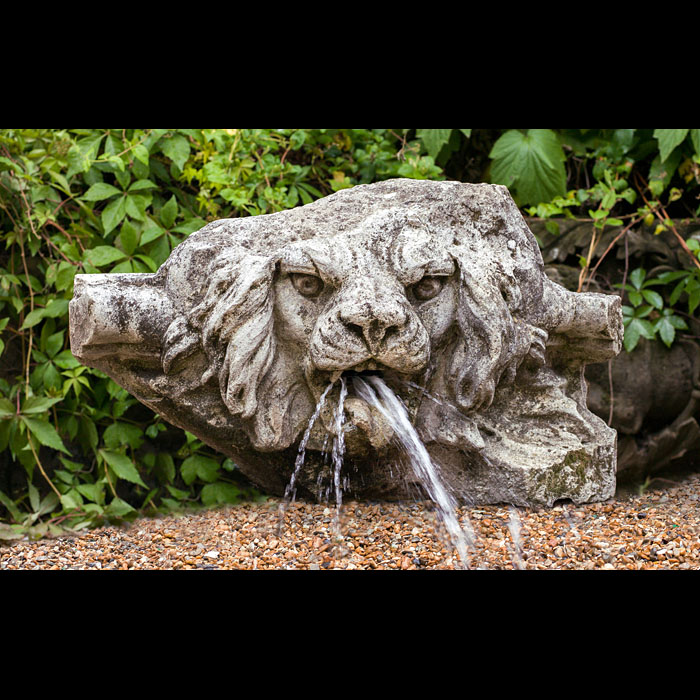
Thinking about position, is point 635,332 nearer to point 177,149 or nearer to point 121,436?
point 177,149

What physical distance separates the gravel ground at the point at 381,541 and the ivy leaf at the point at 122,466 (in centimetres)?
57

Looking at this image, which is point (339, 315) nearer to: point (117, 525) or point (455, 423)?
point (455, 423)

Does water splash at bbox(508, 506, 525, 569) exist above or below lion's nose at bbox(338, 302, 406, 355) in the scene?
below

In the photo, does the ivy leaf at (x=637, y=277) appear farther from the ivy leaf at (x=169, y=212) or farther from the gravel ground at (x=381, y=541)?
the ivy leaf at (x=169, y=212)

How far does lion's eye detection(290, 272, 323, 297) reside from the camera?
2.34 meters

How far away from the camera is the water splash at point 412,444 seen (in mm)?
2359

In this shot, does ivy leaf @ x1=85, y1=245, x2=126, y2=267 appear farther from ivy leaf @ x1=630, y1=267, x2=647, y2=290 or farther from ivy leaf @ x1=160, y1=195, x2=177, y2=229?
ivy leaf @ x1=630, y1=267, x2=647, y2=290

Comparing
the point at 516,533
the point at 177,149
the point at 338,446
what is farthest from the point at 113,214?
the point at 516,533

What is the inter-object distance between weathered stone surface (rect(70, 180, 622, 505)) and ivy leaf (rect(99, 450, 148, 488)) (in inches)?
30.6

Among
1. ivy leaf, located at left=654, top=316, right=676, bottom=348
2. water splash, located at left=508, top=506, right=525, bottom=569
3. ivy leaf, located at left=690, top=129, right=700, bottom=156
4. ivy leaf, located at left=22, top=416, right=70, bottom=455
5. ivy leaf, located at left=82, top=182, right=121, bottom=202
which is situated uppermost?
ivy leaf, located at left=690, top=129, right=700, bottom=156

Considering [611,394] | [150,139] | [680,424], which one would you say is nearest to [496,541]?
[611,394]

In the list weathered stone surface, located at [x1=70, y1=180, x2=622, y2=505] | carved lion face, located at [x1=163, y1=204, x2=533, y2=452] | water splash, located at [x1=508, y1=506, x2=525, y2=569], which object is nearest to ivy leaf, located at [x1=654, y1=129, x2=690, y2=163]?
weathered stone surface, located at [x1=70, y1=180, x2=622, y2=505]

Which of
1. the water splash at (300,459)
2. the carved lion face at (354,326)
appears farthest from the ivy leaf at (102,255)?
the water splash at (300,459)

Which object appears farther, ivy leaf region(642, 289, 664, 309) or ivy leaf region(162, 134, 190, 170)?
ivy leaf region(642, 289, 664, 309)
